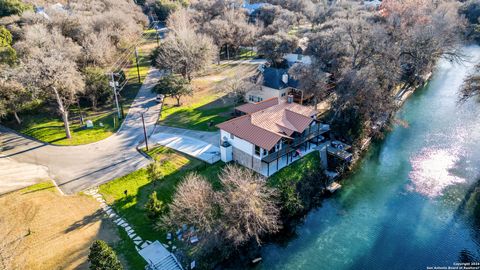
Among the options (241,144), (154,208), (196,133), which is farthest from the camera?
(196,133)

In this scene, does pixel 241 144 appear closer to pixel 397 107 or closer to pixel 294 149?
pixel 294 149

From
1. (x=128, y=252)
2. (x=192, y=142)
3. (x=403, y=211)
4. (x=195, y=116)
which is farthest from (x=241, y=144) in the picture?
(x=403, y=211)

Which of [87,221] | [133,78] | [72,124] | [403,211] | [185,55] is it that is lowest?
[403,211]

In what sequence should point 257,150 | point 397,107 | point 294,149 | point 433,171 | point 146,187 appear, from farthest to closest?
point 397,107 → point 433,171 → point 294,149 → point 257,150 → point 146,187

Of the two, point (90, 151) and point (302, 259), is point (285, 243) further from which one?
point (90, 151)

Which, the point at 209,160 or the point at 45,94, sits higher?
the point at 45,94

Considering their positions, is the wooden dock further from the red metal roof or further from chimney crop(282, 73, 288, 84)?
chimney crop(282, 73, 288, 84)

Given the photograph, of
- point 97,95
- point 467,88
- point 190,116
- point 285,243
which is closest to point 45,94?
point 97,95
